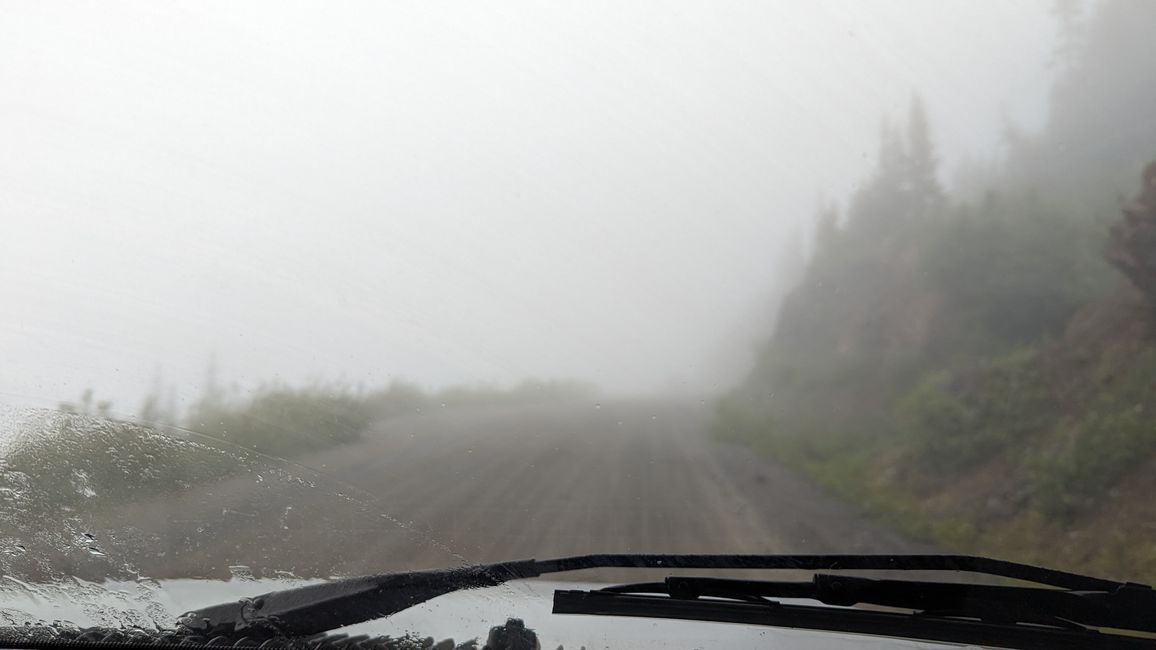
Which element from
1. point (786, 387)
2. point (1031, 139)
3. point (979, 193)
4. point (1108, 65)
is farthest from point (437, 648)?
point (1108, 65)

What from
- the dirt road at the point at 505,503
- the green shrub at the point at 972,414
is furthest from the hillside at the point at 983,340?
the dirt road at the point at 505,503

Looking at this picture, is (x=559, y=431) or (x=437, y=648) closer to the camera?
(x=437, y=648)

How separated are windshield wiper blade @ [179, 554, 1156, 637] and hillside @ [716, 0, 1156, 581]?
1795mm

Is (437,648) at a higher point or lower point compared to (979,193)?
lower

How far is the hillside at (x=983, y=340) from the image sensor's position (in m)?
6.00

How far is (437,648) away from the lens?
3604 millimetres

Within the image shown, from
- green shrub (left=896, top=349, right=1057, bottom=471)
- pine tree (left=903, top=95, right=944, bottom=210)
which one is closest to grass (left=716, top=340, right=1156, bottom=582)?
green shrub (left=896, top=349, right=1057, bottom=471)

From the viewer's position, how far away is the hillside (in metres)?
6.00

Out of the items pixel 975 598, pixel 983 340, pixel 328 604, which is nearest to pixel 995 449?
pixel 983 340

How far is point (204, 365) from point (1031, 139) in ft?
17.0

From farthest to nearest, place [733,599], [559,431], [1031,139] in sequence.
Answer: [1031,139] → [559,431] → [733,599]

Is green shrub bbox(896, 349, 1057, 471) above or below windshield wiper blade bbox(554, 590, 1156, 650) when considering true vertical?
above

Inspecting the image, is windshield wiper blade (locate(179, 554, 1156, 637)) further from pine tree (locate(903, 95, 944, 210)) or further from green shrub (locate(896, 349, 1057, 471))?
pine tree (locate(903, 95, 944, 210))

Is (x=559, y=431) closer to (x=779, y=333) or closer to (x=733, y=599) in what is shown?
(x=779, y=333)
